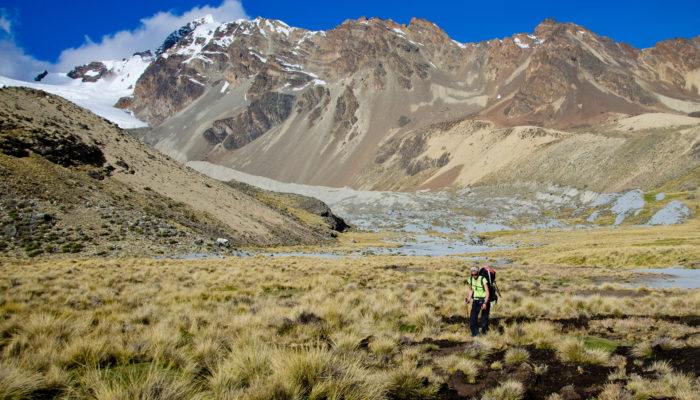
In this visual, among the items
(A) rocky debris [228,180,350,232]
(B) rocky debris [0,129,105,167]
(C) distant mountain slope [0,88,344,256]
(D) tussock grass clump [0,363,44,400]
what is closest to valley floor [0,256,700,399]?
A: (D) tussock grass clump [0,363,44,400]

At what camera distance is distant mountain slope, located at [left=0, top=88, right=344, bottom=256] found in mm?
26922

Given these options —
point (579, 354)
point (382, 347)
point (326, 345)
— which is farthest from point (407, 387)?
point (579, 354)

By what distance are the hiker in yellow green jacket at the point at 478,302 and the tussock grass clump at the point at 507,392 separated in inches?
145

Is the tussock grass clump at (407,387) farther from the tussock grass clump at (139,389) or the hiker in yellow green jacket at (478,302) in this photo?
the hiker in yellow green jacket at (478,302)

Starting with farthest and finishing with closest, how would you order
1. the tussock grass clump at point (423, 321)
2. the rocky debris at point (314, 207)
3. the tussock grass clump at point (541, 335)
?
the rocky debris at point (314, 207) → the tussock grass clump at point (423, 321) → the tussock grass clump at point (541, 335)

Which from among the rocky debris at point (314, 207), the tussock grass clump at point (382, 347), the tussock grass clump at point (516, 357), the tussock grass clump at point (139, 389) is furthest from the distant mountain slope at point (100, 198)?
the tussock grass clump at point (516, 357)

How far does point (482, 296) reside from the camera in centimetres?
949

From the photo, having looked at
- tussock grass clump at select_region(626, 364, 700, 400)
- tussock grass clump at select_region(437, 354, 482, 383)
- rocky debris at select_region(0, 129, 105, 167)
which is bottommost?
tussock grass clump at select_region(437, 354, 482, 383)

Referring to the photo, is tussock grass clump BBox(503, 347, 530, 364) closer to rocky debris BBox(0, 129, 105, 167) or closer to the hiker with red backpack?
the hiker with red backpack

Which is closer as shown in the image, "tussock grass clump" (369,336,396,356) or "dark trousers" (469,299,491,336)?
"tussock grass clump" (369,336,396,356)

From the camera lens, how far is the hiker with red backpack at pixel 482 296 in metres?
9.32

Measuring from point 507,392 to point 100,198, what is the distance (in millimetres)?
37698

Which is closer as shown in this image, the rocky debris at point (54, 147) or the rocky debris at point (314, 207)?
the rocky debris at point (54, 147)

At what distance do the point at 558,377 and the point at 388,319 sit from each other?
4.84 meters
